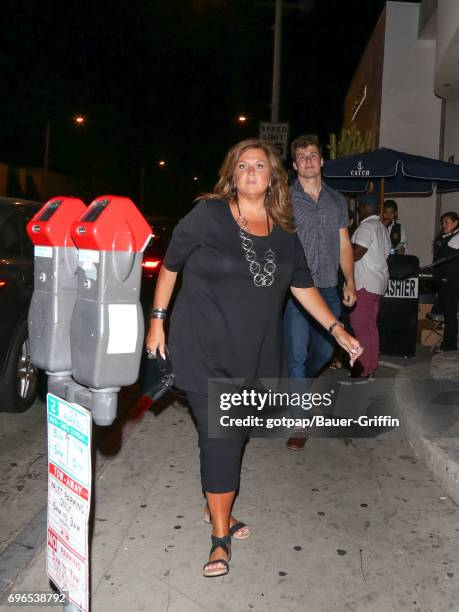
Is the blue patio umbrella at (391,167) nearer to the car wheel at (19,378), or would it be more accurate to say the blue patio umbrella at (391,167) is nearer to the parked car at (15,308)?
the parked car at (15,308)

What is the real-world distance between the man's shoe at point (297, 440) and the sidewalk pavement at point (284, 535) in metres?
0.05

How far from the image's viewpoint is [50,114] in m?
48.2

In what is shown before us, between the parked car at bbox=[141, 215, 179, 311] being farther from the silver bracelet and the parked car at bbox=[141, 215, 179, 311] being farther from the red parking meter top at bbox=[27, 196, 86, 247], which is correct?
the red parking meter top at bbox=[27, 196, 86, 247]

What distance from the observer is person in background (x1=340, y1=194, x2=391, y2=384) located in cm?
640

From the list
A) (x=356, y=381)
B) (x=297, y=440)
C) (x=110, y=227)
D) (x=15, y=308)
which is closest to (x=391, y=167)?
(x=356, y=381)

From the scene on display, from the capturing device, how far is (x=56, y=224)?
2400 mm

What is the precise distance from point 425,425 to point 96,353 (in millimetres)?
3338

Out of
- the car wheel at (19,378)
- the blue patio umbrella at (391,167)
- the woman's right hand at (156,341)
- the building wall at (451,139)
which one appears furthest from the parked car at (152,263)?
the woman's right hand at (156,341)

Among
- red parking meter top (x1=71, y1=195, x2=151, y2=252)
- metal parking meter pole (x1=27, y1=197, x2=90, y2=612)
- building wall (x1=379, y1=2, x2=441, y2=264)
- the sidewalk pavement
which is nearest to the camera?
red parking meter top (x1=71, y1=195, x2=151, y2=252)

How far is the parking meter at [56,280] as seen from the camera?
240cm

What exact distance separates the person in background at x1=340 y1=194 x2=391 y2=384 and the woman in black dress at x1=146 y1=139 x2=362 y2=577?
3081 mm

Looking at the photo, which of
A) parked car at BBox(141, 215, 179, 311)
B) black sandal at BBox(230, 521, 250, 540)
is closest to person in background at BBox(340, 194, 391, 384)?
black sandal at BBox(230, 521, 250, 540)

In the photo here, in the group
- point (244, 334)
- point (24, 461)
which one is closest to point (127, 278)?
point (244, 334)

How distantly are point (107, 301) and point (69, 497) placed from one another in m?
0.67
